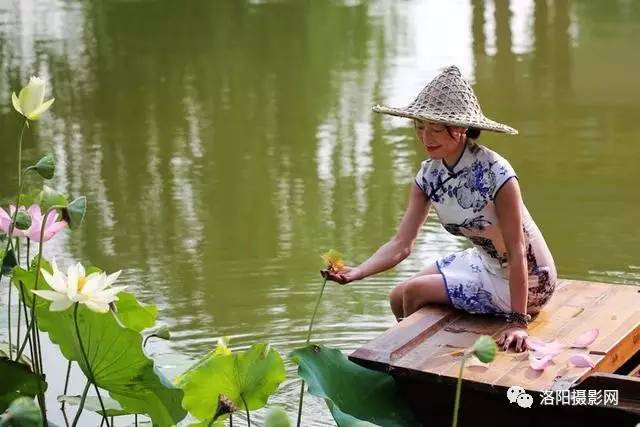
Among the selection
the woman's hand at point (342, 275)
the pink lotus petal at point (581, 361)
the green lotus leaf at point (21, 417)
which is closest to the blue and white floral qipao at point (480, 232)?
the woman's hand at point (342, 275)

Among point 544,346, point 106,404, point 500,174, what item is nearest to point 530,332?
point 544,346

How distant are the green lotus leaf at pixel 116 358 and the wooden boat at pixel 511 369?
78cm

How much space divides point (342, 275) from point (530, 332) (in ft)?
1.88

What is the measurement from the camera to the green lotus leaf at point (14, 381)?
9.34 ft

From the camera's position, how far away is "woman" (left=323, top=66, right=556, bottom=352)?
12.3 feet

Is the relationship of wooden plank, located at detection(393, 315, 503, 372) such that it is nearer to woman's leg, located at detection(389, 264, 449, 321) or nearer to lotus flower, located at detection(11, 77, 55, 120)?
woman's leg, located at detection(389, 264, 449, 321)

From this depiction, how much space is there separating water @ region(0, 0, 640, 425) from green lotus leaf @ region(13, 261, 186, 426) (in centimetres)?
44

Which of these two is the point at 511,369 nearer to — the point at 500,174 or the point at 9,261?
the point at 500,174

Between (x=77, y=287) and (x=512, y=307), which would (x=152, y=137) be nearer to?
(x=512, y=307)

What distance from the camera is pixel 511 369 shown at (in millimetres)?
3418

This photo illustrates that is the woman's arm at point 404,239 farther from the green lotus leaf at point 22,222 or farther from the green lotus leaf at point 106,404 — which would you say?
the green lotus leaf at point 22,222

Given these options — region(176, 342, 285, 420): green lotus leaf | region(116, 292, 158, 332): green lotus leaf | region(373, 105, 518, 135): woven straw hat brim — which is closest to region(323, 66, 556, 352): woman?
region(373, 105, 518, 135): woven straw hat brim

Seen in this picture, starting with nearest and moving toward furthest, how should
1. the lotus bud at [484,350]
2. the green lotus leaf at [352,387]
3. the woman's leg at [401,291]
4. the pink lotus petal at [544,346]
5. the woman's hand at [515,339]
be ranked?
the lotus bud at [484,350] < the green lotus leaf at [352,387] < the pink lotus petal at [544,346] < the woman's hand at [515,339] < the woman's leg at [401,291]

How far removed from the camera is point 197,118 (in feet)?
28.3
